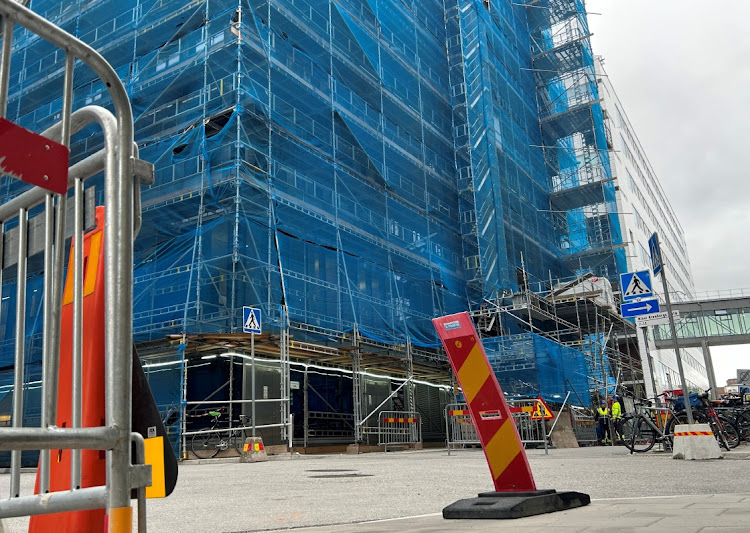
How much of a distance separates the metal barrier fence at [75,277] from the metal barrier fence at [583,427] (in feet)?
65.1

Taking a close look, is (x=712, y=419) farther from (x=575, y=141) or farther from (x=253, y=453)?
(x=575, y=141)

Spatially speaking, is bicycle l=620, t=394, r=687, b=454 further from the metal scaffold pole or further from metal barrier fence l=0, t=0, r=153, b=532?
metal barrier fence l=0, t=0, r=153, b=532

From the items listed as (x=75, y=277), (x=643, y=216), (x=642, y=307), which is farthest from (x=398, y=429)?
(x=643, y=216)

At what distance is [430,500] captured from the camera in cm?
584

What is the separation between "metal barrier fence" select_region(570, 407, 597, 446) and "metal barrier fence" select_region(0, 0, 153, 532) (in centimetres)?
1984

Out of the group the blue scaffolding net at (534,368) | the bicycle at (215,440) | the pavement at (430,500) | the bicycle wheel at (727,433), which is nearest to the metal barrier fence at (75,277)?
the pavement at (430,500)

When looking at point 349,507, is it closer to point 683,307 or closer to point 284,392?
point 284,392

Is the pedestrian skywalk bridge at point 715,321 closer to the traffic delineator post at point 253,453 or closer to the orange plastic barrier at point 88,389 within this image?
the traffic delineator post at point 253,453

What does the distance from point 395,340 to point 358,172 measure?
Answer: 5.41 m

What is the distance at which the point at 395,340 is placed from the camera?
21.5m

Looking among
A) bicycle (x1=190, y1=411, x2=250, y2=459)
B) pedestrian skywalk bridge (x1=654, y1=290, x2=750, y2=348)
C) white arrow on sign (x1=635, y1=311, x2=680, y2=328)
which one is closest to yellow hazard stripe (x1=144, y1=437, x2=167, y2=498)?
white arrow on sign (x1=635, y1=311, x2=680, y2=328)

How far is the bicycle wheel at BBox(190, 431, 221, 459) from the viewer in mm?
15719

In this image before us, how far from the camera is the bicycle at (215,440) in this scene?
15695mm

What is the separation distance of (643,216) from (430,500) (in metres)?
47.1
